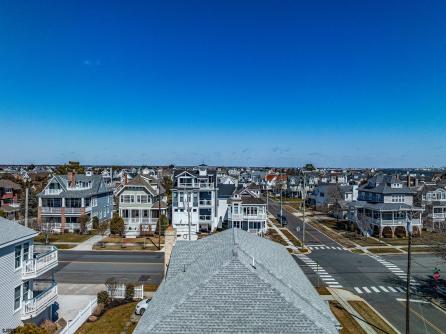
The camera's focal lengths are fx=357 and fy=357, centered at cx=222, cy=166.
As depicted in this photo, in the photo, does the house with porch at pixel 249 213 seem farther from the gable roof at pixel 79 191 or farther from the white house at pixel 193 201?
the gable roof at pixel 79 191

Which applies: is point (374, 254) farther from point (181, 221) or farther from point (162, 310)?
point (162, 310)

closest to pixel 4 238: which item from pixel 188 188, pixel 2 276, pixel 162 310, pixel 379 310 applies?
pixel 2 276

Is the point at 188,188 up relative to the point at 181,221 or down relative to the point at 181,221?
up

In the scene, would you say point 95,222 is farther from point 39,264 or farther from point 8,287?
point 8,287

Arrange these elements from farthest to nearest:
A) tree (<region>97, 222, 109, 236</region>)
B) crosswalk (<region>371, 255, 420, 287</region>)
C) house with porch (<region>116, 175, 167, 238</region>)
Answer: house with porch (<region>116, 175, 167, 238</region>)
tree (<region>97, 222, 109, 236</region>)
crosswalk (<region>371, 255, 420, 287</region>)

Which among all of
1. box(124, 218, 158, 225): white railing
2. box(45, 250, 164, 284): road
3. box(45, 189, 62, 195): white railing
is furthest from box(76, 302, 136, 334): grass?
box(45, 189, 62, 195): white railing

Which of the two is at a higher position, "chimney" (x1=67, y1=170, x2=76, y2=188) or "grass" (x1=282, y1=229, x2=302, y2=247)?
"chimney" (x1=67, y1=170, x2=76, y2=188)

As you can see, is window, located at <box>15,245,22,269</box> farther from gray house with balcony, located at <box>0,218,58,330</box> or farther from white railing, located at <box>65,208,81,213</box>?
white railing, located at <box>65,208,81,213</box>
